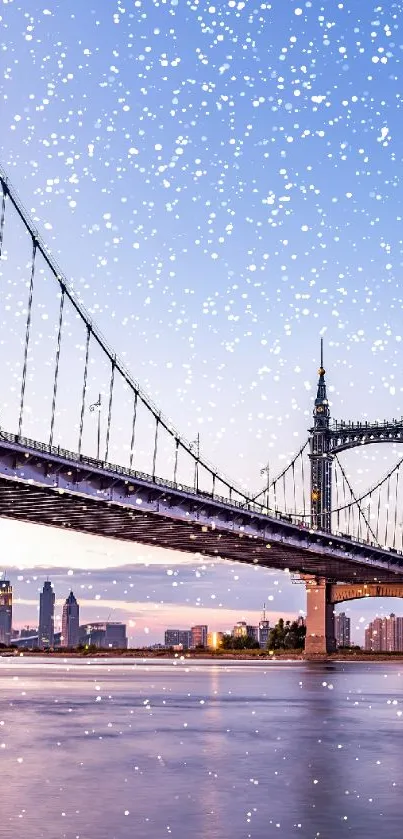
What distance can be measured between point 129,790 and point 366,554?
383ft

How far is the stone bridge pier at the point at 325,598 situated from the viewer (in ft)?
484

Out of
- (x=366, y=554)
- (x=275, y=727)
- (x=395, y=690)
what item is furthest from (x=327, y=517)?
(x=275, y=727)

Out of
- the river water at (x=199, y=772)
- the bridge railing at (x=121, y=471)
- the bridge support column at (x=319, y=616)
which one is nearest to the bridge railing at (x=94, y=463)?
the bridge railing at (x=121, y=471)

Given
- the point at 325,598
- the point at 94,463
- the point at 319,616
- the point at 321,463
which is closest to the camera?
the point at 94,463

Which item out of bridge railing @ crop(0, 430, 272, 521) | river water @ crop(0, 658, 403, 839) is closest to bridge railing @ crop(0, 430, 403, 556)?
bridge railing @ crop(0, 430, 272, 521)

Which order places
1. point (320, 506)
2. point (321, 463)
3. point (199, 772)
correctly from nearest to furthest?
point (199, 772), point (320, 506), point (321, 463)

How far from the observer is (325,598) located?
14800 cm

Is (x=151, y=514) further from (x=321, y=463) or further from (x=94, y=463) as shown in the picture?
(x=321, y=463)

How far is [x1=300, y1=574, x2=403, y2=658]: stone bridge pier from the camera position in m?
147

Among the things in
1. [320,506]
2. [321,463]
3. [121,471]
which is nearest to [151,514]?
[121,471]

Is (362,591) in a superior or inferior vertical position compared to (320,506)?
inferior

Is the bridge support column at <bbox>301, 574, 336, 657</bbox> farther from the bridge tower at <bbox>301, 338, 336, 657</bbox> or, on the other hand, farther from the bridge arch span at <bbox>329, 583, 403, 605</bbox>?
the bridge arch span at <bbox>329, 583, 403, 605</bbox>

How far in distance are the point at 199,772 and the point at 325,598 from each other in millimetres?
129890

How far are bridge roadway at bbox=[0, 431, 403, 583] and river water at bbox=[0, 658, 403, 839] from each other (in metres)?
34.5
